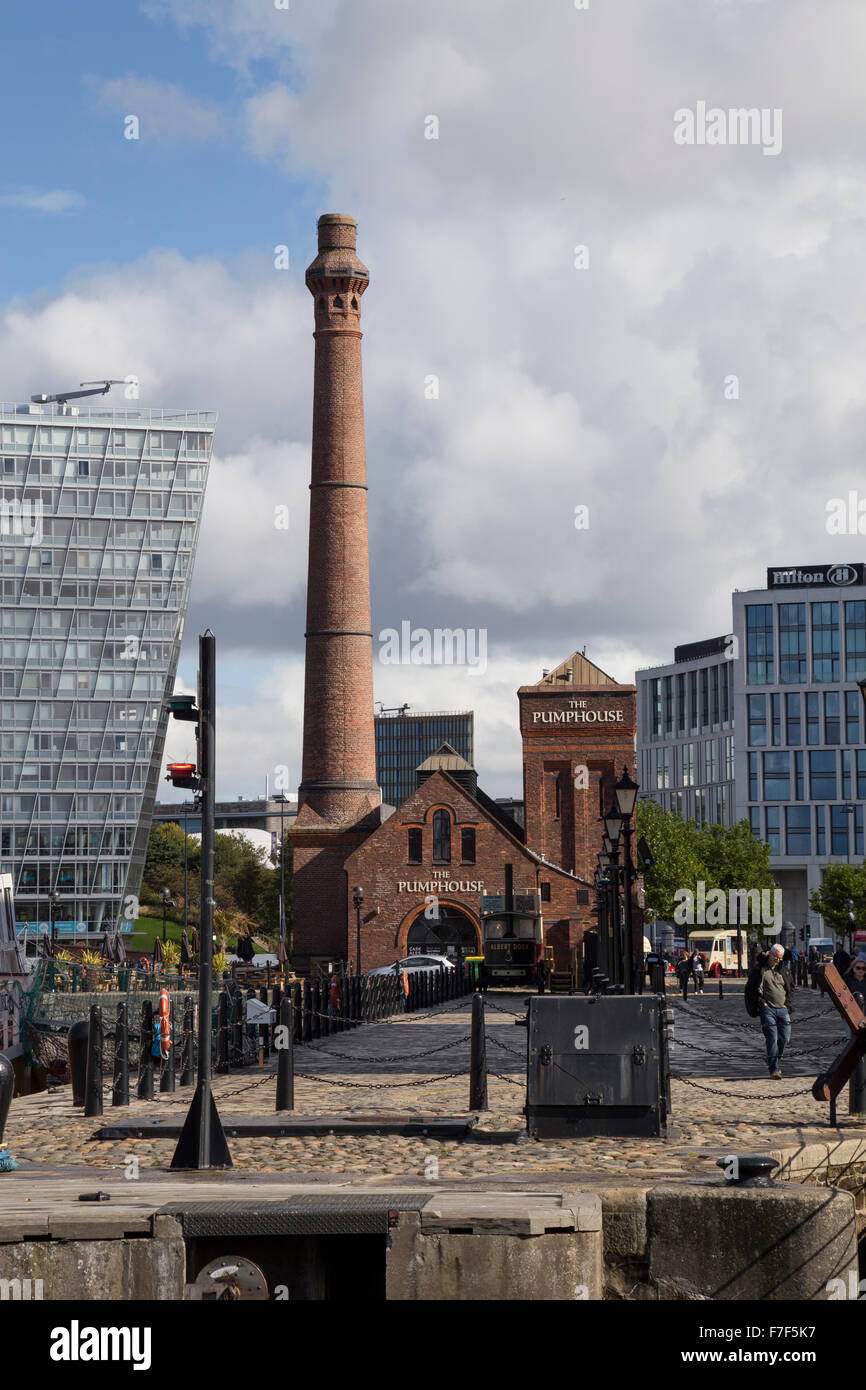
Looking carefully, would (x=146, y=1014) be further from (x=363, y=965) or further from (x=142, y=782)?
(x=142, y=782)

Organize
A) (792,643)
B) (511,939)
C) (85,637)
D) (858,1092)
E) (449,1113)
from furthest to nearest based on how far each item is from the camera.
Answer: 1. (792,643)
2. (85,637)
3. (511,939)
4. (449,1113)
5. (858,1092)

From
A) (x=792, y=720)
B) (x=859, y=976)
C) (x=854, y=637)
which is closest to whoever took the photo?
(x=859, y=976)

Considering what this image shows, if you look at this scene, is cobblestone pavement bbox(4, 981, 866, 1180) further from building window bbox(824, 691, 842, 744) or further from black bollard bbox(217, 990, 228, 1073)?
building window bbox(824, 691, 842, 744)

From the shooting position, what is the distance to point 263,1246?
9.52 meters

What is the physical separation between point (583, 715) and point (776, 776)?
46.8 m

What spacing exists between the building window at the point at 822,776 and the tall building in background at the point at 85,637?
144 feet

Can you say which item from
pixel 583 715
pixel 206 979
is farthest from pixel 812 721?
pixel 206 979

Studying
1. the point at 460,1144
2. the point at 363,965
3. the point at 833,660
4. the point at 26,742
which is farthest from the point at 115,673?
the point at 460,1144

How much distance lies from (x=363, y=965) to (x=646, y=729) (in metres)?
71.6

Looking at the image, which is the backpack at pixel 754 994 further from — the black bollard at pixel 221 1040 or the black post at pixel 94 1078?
the black post at pixel 94 1078

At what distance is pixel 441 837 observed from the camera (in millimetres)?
66062

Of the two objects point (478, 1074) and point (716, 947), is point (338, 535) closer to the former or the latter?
point (716, 947)

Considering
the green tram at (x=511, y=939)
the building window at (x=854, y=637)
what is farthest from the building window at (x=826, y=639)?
the green tram at (x=511, y=939)

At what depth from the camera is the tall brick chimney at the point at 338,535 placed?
6362 cm
